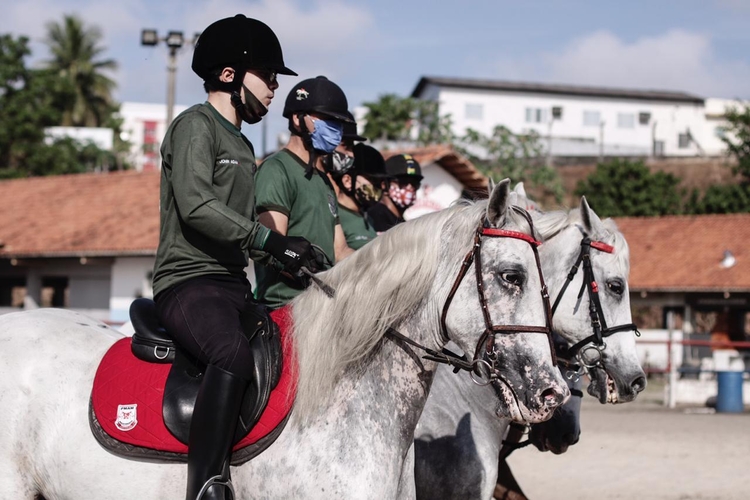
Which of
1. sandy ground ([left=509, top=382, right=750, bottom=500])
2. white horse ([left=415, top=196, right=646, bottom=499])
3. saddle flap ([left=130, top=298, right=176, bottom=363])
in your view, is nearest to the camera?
saddle flap ([left=130, top=298, right=176, bottom=363])

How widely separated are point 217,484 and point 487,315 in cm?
122

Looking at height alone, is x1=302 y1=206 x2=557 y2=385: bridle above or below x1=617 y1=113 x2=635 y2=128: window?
below

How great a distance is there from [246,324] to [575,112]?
71781mm

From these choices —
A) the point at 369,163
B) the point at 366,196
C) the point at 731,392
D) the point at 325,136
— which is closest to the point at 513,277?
the point at 325,136

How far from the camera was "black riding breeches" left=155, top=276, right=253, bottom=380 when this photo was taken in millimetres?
3482

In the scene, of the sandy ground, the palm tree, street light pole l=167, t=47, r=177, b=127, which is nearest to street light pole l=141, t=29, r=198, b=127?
street light pole l=167, t=47, r=177, b=127

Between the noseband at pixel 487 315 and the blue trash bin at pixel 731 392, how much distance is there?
15.6m

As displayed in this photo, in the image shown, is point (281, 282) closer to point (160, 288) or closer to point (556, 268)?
point (160, 288)

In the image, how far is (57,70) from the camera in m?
63.2

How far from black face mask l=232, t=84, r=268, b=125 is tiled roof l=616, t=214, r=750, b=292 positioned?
24447 millimetres

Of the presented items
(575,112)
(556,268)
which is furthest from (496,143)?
(575,112)

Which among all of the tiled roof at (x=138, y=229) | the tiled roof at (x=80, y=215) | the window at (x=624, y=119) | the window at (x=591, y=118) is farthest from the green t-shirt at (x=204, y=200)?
the window at (x=624, y=119)

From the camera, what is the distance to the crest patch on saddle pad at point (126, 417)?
3615 mm

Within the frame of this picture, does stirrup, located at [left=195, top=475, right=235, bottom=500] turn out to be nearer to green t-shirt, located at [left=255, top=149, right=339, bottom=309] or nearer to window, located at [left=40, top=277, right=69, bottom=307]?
green t-shirt, located at [left=255, top=149, right=339, bottom=309]
